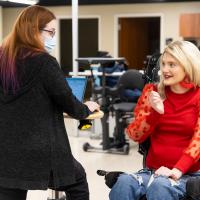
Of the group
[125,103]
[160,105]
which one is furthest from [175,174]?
[125,103]

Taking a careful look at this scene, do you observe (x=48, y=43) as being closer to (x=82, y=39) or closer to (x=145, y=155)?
(x=145, y=155)

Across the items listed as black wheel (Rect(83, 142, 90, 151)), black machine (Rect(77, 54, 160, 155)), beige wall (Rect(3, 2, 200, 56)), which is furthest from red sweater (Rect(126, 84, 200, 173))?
beige wall (Rect(3, 2, 200, 56))

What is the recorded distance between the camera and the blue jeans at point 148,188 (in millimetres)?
1979

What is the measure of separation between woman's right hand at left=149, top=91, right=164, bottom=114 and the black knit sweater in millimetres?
416

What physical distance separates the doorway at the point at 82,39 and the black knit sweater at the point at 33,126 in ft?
31.3

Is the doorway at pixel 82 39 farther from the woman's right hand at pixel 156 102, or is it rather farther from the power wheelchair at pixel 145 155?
the woman's right hand at pixel 156 102

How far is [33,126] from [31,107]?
9 centimetres

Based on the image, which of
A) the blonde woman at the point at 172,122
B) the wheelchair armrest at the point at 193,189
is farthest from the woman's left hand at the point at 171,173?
the wheelchair armrest at the point at 193,189

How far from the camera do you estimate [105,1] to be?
10219mm

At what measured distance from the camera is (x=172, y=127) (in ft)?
7.36

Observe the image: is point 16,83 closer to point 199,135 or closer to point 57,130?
point 57,130

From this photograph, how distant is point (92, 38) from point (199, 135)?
10112 mm

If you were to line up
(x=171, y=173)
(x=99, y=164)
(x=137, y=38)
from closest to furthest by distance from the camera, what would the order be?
(x=171, y=173) < (x=99, y=164) < (x=137, y=38)

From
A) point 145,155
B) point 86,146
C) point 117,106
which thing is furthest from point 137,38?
point 145,155
